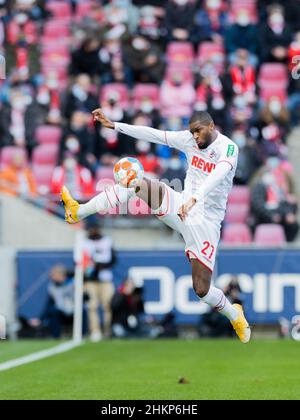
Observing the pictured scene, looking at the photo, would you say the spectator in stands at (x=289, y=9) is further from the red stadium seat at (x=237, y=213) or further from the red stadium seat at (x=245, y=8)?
the red stadium seat at (x=237, y=213)

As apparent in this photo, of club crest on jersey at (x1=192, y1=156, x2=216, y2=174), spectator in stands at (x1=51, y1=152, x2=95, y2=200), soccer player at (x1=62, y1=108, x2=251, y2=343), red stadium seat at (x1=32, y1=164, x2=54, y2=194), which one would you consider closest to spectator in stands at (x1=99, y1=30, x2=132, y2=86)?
red stadium seat at (x1=32, y1=164, x2=54, y2=194)

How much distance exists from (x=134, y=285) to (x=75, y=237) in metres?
1.85

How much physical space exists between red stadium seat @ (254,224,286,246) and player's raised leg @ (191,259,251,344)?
964cm

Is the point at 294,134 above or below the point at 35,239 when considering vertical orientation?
above

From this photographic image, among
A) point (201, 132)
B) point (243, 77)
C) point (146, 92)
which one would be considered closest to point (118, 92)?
point (146, 92)

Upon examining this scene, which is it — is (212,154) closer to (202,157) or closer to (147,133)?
(202,157)

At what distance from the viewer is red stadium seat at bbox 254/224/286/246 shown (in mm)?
24734

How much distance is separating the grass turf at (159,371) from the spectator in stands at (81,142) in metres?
4.14

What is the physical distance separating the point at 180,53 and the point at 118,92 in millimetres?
2091

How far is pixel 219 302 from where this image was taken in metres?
14.9
